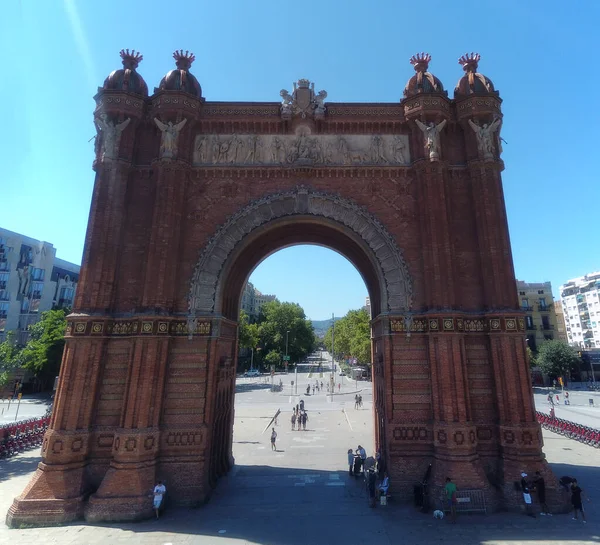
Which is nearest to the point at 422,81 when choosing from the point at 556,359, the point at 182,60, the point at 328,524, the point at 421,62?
the point at 421,62

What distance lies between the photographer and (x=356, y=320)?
7319 centimetres

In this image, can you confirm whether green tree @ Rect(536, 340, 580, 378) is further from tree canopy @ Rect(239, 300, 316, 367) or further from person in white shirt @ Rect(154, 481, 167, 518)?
person in white shirt @ Rect(154, 481, 167, 518)

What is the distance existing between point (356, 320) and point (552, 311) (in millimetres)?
37477

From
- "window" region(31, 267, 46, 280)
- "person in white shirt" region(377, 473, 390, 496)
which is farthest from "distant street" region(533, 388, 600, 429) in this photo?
"window" region(31, 267, 46, 280)

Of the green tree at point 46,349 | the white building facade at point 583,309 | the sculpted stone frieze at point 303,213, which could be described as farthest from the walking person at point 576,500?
the white building facade at point 583,309

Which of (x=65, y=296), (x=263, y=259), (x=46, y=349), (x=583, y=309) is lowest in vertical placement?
(x=46, y=349)

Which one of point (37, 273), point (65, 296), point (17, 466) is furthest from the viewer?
point (65, 296)

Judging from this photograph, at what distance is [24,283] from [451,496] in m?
64.3

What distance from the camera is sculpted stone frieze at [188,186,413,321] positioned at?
50.3 ft

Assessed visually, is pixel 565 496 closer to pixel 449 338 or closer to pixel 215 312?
pixel 449 338

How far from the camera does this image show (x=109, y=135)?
1611cm

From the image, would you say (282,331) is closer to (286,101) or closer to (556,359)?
(556,359)

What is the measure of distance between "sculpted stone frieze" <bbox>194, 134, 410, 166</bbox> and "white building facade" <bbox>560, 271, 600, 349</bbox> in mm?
90515

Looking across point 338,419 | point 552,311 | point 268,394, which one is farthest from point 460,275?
point 552,311
